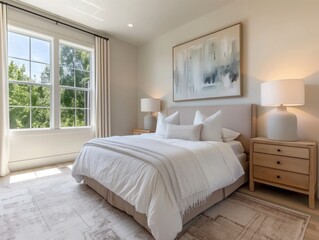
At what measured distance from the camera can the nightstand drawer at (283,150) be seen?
1938 mm

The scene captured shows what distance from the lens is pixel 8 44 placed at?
3107 millimetres

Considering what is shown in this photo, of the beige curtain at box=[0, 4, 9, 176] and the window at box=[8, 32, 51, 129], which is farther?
the window at box=[8, 32, 51, 129]

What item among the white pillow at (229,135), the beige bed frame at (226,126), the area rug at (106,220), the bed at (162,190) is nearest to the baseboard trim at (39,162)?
the area rug at (106,220)

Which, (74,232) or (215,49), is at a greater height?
(215,49)

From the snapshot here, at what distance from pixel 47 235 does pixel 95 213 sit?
44 centimetres

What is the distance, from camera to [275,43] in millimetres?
2525

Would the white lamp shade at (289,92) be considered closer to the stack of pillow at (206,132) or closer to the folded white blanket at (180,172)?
the stack of pillow at (206,132)

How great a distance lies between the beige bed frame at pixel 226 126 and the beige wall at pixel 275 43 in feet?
0.61

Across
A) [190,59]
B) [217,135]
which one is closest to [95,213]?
[217,135]

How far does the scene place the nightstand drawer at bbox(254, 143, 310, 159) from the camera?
1.94m

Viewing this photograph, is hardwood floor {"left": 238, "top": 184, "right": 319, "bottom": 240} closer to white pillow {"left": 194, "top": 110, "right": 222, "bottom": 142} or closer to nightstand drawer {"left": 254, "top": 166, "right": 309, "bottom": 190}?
nightstand drawer {"left": 254, "top": 166, "right": 309, "bottom": 190}

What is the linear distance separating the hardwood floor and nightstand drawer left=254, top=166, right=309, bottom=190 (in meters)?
0.22

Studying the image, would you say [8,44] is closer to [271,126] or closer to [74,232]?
[74,232]

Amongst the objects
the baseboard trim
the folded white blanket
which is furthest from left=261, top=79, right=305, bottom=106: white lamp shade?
the baseboard trim
